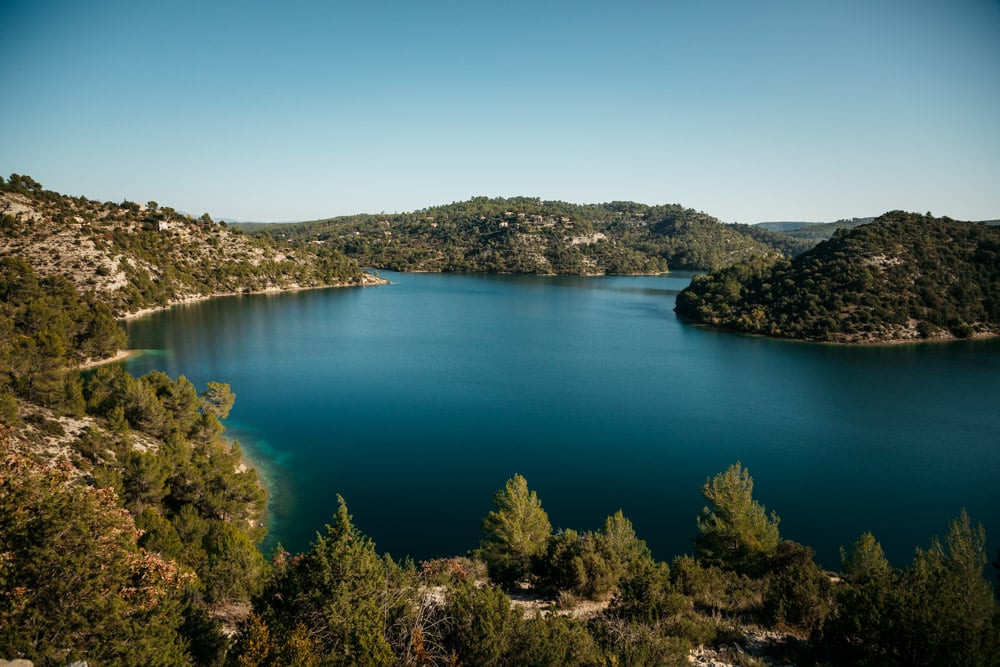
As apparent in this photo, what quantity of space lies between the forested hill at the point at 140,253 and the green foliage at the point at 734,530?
81328mm

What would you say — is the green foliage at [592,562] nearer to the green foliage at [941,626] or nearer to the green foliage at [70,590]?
the green foliage at [941,626]

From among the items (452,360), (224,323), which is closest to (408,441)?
(452,360)

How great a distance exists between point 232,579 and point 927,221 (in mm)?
109186

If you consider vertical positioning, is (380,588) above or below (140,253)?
below

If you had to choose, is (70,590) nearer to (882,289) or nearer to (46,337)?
(46,337)

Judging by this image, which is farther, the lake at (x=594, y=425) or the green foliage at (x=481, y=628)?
Answer: the lake at (x=594, y=425)

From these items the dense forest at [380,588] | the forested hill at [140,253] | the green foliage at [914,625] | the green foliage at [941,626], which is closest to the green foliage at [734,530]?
the dense forest at [380,588]

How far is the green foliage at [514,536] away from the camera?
19.0m

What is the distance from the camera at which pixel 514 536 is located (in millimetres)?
19953

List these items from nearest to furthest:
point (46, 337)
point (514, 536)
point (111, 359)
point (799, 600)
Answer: point (799, 600)
point (514, 536)
point (46, 337)
point (111, 359)

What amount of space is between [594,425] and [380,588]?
2907 centimetres

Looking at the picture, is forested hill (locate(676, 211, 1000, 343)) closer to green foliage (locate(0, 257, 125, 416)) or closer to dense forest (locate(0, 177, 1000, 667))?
dense forest (locate(0, 177, 1000, 667))

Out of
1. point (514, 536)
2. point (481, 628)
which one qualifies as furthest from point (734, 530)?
point (481, 628)

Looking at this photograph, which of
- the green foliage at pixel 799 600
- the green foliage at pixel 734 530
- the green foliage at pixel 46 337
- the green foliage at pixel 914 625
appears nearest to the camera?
the green foliage at pixel 914 625
